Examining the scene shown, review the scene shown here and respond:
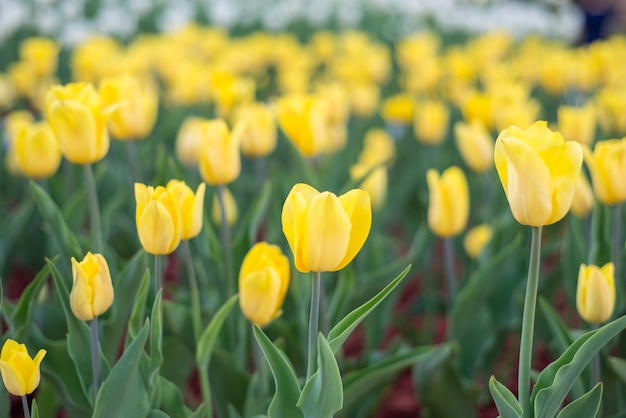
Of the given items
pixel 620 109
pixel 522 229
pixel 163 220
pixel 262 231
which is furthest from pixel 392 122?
pixel 163 220

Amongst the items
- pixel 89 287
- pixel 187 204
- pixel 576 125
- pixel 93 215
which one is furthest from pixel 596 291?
pixel 576 125

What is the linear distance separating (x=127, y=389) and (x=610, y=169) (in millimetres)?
860

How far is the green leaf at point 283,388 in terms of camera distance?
1028mm

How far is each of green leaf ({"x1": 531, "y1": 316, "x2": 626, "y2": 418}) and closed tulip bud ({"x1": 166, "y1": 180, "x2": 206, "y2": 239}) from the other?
1.79 ft

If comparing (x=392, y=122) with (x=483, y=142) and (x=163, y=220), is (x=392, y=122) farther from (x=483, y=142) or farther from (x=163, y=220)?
(x=163, y=220)

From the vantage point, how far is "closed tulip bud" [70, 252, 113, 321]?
107cm

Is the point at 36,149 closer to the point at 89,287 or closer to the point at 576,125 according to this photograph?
the point at 89,287

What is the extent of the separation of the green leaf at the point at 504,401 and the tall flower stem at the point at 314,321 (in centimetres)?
23

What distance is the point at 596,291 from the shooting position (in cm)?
117

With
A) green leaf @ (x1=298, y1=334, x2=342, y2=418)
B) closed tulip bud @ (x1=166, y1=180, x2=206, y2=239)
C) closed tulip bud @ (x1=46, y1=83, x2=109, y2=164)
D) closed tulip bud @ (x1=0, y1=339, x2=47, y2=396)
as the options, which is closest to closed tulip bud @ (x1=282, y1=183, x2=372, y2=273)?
green leaf @ (x1=298, y1=334, x2=342, y2=418)

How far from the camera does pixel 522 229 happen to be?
5.94ft

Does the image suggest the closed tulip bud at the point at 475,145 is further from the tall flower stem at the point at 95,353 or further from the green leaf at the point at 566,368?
the tall flower stem at the point at 95,353

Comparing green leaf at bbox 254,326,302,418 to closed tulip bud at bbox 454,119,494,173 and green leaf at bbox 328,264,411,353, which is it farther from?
closed tulip bud at bbox 454,119,494,173


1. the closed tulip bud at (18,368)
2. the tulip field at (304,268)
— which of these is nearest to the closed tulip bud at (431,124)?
the tulip field at (304,268)
